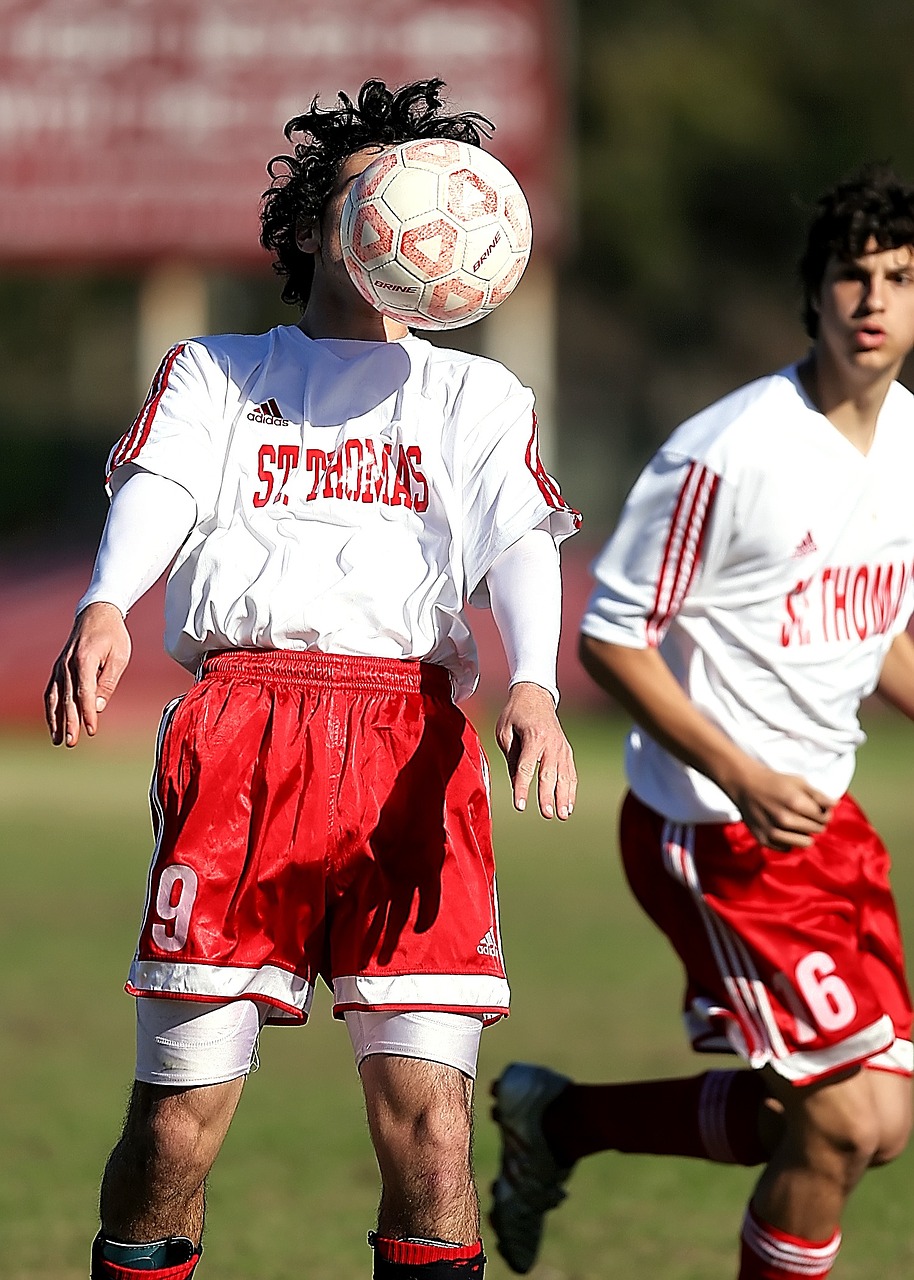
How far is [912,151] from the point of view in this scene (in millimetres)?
38375

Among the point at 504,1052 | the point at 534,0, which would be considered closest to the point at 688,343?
the point at 534,0

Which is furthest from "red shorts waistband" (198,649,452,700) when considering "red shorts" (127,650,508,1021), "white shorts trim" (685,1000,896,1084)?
"white shorts trim" (685,1000,896,1084)

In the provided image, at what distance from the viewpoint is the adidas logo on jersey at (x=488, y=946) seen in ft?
11.3

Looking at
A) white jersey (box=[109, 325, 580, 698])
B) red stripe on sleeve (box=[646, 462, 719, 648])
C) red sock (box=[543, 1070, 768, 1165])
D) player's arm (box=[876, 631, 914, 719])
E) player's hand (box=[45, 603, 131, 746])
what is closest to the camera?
player's hand (box=[45, 603, 131, 746])

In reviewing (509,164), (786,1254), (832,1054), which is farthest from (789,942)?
(509,164)

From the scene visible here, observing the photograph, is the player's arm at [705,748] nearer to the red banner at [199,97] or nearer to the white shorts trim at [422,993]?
the white shorts trim at [422,993]

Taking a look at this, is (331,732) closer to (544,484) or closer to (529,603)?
(529,603)

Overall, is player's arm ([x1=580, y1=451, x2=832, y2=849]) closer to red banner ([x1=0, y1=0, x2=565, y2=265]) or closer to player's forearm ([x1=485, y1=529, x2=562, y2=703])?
player's forearm ([x1=485, y1=529, x2=562, y2=703])

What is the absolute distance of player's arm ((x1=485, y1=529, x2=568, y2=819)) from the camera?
3199 millimetres

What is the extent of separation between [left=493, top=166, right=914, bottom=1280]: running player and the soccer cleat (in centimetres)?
66

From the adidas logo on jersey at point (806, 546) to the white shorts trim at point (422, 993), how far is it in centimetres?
110

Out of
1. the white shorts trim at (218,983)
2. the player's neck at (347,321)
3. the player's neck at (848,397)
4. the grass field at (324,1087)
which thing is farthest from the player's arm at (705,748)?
the grass field at (324,1087)

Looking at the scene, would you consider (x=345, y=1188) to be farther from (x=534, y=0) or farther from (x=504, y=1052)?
(x=534, y=0)

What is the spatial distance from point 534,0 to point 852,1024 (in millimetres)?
15670
